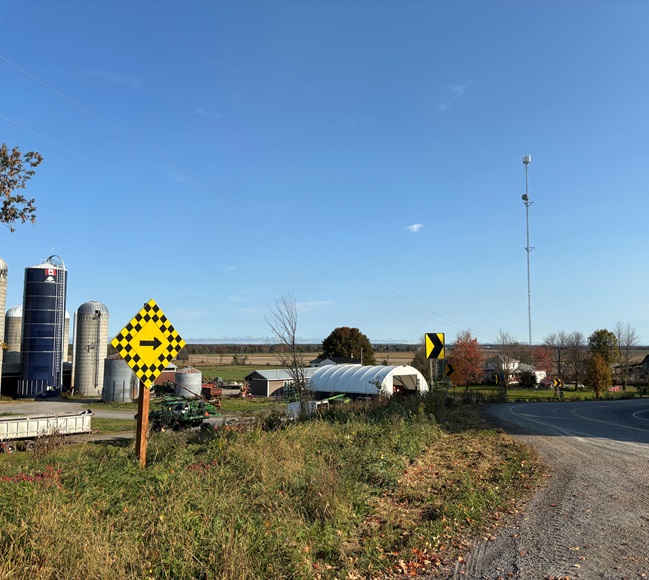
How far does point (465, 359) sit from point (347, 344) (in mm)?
27014

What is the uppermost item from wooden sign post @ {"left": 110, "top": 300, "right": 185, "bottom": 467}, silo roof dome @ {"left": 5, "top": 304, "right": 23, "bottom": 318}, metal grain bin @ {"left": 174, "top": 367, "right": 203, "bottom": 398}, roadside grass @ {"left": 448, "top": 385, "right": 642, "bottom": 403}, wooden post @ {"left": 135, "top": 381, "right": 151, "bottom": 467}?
silo roof dome @ {"left": 5, "top": 304, "right": 23, "bottom": 318}

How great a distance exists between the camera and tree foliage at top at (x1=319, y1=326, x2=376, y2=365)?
8575 cm

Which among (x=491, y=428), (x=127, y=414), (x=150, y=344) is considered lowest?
(x=127, y=414)

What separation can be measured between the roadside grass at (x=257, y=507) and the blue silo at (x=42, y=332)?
42949 mm

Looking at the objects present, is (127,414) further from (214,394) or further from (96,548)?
(96,548)

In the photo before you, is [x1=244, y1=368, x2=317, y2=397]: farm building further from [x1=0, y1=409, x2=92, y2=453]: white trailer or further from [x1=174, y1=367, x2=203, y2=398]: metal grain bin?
[x1=0, y1=409, x2=92, y2=453]: white trailer

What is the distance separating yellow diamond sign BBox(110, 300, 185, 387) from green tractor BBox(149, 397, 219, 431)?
Result: 14.4 m

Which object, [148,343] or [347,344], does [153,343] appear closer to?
[148,343]

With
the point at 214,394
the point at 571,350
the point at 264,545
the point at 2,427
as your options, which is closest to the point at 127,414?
the point at 214,394

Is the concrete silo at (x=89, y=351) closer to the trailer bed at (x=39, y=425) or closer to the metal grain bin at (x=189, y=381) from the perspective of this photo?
the metal grain bin at (x=189, y=381)

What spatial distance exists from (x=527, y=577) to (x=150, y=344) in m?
6.68

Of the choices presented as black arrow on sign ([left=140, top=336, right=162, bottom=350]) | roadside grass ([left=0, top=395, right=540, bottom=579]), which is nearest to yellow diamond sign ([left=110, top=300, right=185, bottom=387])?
black arrow on sign ([left=140, top=336, right=162, bottom=350])

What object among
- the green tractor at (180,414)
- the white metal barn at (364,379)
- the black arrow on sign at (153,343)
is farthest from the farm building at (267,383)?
the black arrow on sign at (153,343)

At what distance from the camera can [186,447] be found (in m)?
9.64
